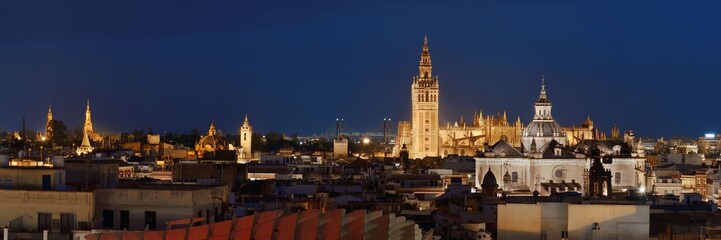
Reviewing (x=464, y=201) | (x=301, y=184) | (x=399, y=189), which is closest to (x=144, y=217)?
(x=464, y=201)

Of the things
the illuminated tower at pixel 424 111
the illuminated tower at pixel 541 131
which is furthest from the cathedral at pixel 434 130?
the illuminated tower at pixel 541 131

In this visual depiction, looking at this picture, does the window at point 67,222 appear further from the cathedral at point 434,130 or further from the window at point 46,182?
the cathedral at point 434,130

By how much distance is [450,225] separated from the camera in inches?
1933

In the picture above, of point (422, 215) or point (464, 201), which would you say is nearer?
point (422, 215)

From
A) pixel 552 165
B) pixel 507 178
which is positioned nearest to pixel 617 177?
pixel 552 165

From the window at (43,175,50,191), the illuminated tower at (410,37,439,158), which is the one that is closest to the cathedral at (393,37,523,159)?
the illuminated tower at (410,37,439,158)

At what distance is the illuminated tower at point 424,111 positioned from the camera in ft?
570

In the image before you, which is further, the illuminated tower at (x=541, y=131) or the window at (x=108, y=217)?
the illuminated tower at (x=541, y=131)

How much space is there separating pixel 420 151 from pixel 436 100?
941cm

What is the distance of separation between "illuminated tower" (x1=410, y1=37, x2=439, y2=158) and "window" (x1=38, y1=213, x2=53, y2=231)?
146 metres

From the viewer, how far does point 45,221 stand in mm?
25469

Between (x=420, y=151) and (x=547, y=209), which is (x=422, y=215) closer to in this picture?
(x=547, y=209)

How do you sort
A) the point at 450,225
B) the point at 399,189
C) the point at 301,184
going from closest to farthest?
the point at 450,225, the point at 301,184, the point at 399,189

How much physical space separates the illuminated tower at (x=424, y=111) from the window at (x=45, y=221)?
146 meters
